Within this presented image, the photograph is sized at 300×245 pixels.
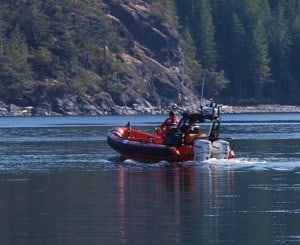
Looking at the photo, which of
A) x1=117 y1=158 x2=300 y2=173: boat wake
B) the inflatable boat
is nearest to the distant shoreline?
the inflatable boat

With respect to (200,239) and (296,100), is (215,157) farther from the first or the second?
(296,100)

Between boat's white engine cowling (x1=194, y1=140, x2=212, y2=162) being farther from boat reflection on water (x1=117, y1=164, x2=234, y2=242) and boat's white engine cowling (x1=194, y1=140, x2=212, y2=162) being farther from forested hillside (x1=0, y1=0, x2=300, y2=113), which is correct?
forested hillside (x1=0, y1=0, x2=300, y2=113)

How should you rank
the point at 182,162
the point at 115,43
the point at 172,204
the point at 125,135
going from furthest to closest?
the point at 115,43 < the point at 125,135 < the point at 182,162 < the point at 172,204

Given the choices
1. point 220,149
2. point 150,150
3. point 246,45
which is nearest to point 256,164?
point 220,149

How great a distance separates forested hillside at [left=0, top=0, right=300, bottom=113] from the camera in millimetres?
141138

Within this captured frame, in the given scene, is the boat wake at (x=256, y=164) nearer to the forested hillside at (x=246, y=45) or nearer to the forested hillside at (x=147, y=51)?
the forested hillside at (x=147, y=51)

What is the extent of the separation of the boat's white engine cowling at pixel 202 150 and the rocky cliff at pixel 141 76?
84008 millimetres

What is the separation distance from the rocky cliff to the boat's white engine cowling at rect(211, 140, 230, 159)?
8309cm

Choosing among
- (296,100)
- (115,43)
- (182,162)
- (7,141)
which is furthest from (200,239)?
(296,100)

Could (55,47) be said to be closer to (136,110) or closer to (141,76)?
(141,76)

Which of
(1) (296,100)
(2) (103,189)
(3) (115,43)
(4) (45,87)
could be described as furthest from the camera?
(1) (296,100)

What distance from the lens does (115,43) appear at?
489 ft

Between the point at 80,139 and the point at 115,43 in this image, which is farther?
the point at 115,43

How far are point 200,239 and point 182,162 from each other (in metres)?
22.9
